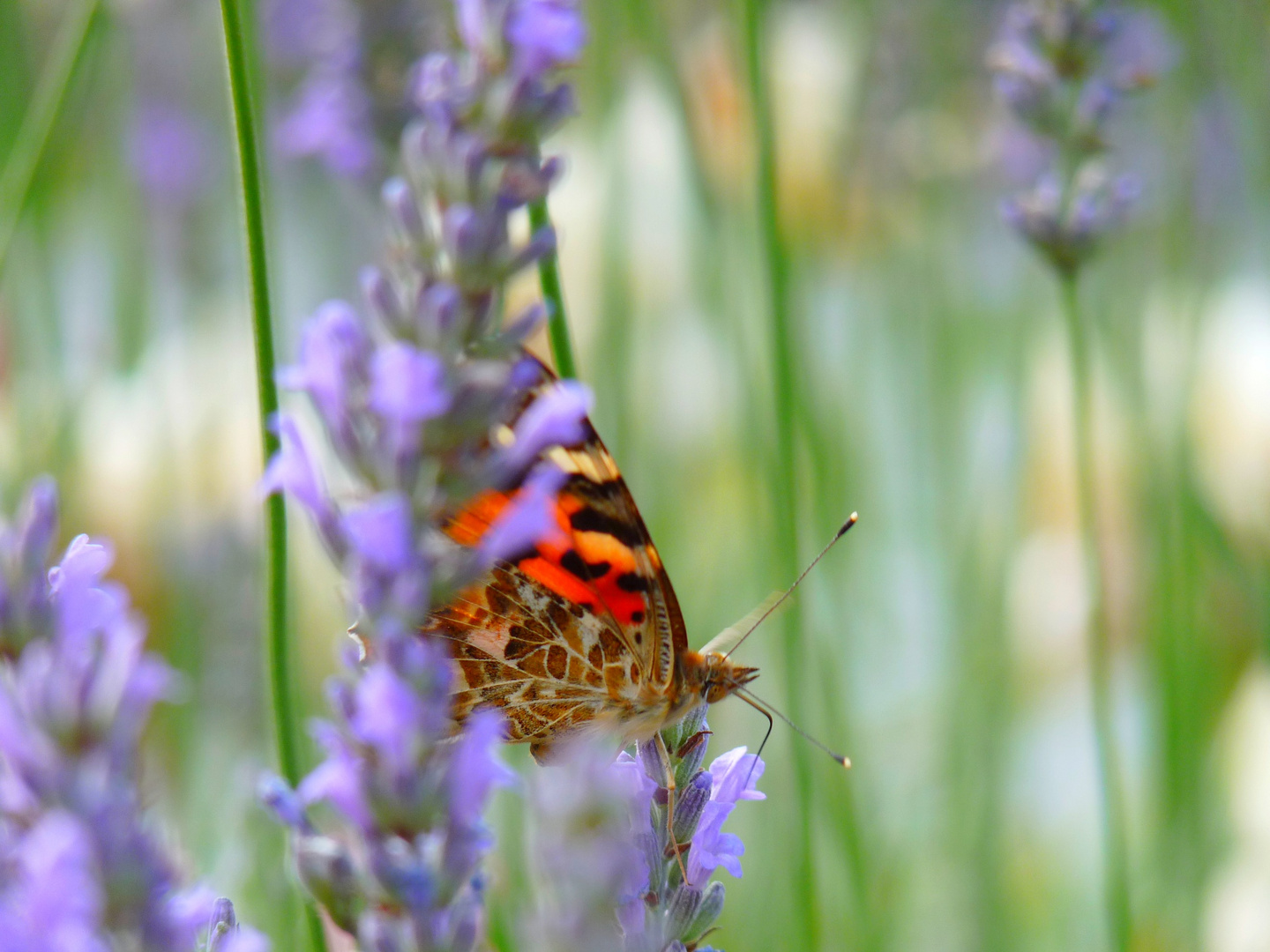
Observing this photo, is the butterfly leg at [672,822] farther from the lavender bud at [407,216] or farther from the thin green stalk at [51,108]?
the thin green stalk at [51,108]

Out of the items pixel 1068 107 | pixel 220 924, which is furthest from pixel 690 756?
pixel 1068 107

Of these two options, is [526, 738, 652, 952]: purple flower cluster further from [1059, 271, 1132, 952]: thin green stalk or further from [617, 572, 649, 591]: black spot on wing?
[1059, 271, 1132, 952]: thin green stalk

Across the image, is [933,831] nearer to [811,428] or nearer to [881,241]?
[811,428]

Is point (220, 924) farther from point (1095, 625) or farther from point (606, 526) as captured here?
point (1095, 625)

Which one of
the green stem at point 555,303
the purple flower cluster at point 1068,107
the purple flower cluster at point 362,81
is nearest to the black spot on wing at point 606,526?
the green stem at point 555,303

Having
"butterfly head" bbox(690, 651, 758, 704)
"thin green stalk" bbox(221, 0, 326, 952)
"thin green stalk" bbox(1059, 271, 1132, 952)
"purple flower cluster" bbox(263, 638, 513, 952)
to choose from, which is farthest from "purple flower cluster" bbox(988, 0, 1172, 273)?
"purple flower cluster" bbox(263, 638, 513, 952)

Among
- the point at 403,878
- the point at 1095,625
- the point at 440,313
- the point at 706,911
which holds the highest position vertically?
the point at 440,313

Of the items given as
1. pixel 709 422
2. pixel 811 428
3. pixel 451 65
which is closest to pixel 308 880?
pixel 451 65
